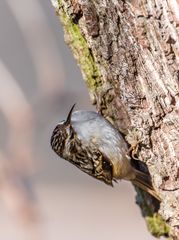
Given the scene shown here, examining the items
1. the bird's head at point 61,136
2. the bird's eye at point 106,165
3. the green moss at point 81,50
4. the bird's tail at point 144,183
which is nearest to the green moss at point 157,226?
the bird's tail at point 144,183

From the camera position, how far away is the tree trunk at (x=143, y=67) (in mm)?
3326

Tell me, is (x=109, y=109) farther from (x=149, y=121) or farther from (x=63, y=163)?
(x=63, y=163)

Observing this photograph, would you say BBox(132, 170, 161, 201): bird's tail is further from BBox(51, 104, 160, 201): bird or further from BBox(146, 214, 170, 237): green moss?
BBox(146, 214, 170, 237): green moss

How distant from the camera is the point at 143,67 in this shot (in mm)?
3373

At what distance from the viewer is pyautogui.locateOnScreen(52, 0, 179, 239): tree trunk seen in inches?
131

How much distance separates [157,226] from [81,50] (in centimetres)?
100

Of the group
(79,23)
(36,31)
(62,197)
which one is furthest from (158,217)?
(62,197)

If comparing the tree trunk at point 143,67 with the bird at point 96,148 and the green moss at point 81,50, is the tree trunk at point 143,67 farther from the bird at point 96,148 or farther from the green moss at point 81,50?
the bird at point 96,148

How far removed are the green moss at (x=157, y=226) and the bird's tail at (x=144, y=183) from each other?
165 mm

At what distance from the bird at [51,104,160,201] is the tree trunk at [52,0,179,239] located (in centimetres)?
28

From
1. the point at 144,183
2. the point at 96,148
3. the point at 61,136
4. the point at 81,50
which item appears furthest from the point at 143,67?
the point at 61,136

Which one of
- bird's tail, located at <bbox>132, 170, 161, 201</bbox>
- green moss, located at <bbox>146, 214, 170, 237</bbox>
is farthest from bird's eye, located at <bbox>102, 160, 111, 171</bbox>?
green moss, located at <bbox>146, 214, 170, 237</bbox>

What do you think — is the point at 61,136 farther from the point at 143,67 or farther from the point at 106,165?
the point at 143,67

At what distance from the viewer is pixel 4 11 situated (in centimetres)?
930
